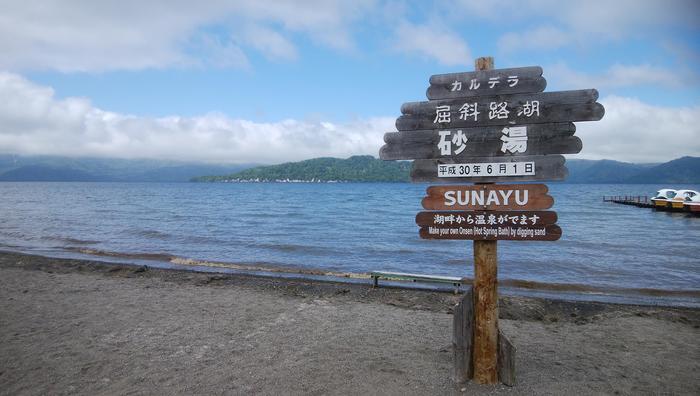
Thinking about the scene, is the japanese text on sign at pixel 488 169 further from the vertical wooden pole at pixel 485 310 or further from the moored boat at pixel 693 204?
the moored boat at pixel 693 204

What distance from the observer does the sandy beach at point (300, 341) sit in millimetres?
6000

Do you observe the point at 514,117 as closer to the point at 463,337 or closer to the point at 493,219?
the point at 493,219

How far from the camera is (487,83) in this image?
18.4 ft

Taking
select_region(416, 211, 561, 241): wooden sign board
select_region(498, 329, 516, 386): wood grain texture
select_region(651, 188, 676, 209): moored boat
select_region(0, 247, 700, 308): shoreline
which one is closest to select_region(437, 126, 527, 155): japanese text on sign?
select_region(416, 211, 561, 241): wooden sign board

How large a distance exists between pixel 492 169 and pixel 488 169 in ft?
0.16

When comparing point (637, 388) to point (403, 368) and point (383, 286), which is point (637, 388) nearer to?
point (403, 368)

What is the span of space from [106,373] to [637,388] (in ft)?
25.2

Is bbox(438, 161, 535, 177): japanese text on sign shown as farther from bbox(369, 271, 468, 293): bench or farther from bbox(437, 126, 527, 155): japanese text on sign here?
bbox(369, 271, 468, 293): bench

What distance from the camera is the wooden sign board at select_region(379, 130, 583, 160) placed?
5359 millimetres

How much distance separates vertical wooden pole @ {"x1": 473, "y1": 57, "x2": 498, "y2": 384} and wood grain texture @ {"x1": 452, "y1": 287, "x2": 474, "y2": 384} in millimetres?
72

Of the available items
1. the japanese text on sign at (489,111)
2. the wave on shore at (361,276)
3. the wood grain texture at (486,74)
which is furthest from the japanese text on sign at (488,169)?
the wave on shore at (361,276)

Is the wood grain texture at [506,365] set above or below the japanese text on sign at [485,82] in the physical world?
below

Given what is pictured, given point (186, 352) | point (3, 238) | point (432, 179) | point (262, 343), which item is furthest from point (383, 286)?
point (3, 238)

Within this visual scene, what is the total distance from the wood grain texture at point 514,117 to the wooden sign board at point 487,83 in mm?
210
